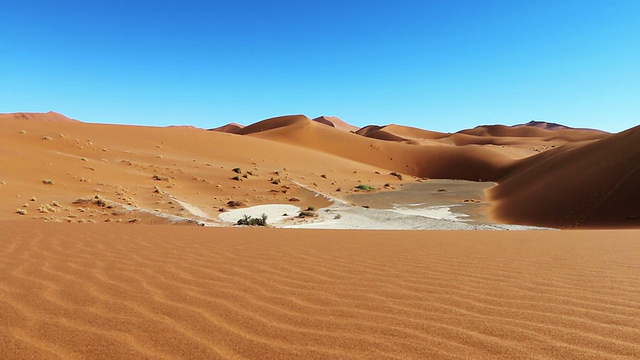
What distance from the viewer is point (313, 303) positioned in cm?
385

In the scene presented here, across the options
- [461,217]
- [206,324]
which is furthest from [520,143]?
[206,324]

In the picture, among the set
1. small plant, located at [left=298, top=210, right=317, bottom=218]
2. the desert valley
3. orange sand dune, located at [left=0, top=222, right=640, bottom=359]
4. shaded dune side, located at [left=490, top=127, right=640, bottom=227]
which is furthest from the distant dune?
orange sand dune, located at [left=0, top=222, right=640, bottom=359]

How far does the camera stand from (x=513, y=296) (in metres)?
4.06

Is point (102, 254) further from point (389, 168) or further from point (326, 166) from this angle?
point (389, 168)

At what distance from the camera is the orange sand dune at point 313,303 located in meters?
2.85

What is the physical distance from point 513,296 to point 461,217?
19.3 metres

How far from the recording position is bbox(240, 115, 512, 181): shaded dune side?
58719 mm

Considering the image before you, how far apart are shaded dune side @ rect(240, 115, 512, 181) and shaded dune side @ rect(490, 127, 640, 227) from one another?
1050 inches

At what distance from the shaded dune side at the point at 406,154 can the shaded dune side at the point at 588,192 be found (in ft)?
87.5

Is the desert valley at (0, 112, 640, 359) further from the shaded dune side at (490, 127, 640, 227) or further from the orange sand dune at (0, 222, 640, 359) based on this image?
the shaded dune side at (490, 127, 640, 227)

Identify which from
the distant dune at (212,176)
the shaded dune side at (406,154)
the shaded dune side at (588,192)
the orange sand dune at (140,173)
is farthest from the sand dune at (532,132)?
the shaded dune side at (588,192)

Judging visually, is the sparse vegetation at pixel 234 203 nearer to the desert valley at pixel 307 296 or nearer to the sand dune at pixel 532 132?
the desert valley at pixel 307 296

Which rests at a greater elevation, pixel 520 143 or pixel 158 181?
pixel 520 143

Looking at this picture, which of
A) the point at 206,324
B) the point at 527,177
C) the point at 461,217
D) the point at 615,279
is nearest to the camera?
the point at 206,324
